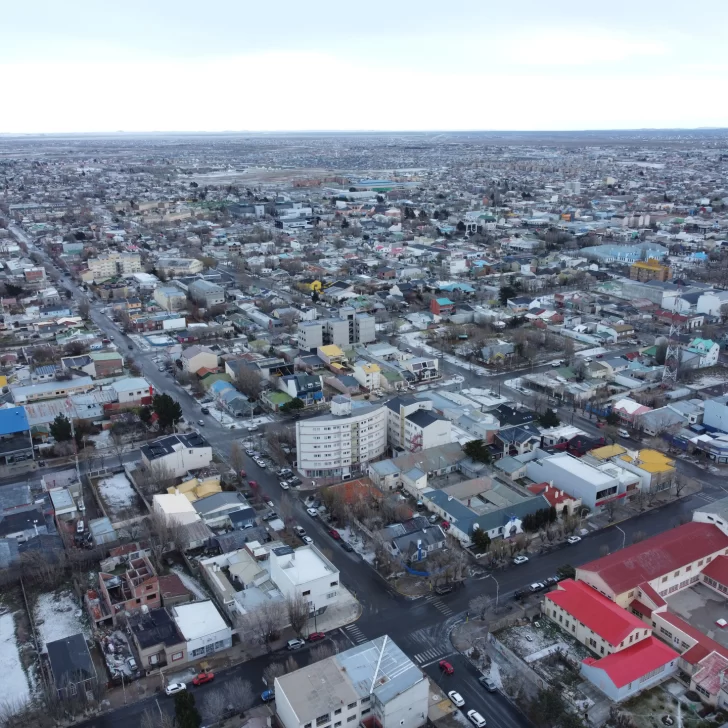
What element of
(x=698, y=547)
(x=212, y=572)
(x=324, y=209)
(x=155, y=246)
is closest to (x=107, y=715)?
(x=212, y=572)

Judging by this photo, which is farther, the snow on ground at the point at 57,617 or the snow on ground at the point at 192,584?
the snow on ground at the point at 192,584

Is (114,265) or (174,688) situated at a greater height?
(114,265)

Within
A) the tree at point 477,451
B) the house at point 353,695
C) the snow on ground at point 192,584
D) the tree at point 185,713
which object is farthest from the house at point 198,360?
the tree at point 185,713

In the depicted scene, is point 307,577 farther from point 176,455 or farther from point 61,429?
point 61,429

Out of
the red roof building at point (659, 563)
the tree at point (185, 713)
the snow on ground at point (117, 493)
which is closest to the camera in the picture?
the tree at point (185, 713)

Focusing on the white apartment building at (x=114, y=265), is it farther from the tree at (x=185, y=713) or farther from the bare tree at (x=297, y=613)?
the tree at (x=185, y=713)

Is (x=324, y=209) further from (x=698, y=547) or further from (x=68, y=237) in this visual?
(x=698, y=547)

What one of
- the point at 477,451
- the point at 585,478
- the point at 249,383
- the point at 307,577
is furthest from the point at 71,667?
the point at 249,383

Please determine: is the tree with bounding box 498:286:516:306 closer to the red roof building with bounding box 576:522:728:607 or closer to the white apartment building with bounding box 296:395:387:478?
the white apartment building with bounding box 296:395:387:478
